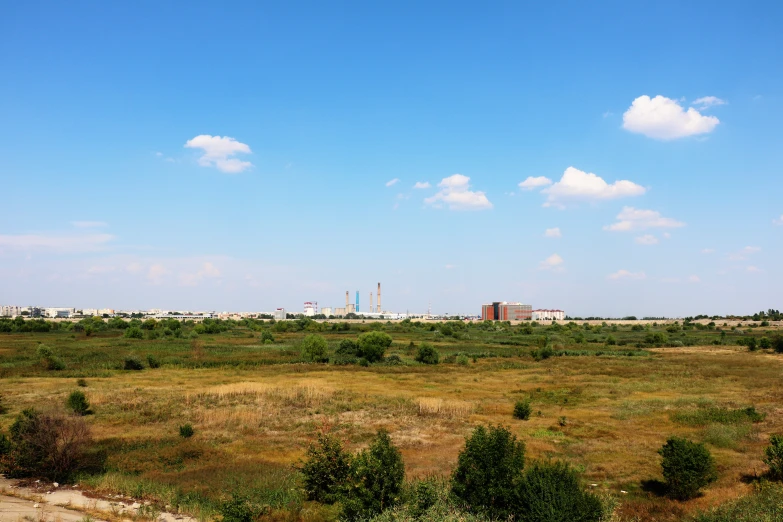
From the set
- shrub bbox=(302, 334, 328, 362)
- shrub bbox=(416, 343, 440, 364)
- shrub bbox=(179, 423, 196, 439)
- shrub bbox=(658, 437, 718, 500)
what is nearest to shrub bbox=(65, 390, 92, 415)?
shrub bbox=(179, 423, 196, 439)

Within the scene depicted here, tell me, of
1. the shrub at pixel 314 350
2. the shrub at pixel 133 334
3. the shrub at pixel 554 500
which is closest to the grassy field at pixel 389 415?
the shrub at pixel 314 350

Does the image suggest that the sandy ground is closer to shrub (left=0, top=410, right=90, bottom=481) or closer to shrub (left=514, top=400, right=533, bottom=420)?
shrub (left=0, top=410, right=90, bottom=481)

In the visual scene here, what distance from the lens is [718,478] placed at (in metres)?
19.5

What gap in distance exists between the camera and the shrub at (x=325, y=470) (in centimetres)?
1731

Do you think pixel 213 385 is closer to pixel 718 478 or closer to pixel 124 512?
pixel 124 512

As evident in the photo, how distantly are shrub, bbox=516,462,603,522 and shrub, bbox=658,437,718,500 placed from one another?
735 cm

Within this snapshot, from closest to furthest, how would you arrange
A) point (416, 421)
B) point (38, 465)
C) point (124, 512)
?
1. point (124, 512)
2. point (38, 465)
3. point (416, 421)

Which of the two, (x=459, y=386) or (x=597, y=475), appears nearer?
(x=597, y=475)

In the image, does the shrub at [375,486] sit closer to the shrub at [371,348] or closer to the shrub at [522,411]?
the shrub at [522,411]

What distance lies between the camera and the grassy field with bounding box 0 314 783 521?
18.9 meters

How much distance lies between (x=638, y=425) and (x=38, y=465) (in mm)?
32491

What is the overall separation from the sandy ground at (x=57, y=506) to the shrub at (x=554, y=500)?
412 inches

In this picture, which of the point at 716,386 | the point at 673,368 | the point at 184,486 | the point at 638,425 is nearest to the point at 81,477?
the point at 184,486

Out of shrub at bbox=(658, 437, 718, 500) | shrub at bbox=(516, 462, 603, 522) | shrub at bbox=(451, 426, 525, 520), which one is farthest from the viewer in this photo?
shrub at bbox=(658, 437, 718, 500)
